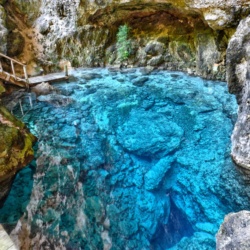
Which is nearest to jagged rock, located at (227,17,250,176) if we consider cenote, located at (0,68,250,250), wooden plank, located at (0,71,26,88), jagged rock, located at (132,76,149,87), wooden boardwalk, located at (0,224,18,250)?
cenote, located at (0,68,250,250)

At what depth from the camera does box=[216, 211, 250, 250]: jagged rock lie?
3.03 meters

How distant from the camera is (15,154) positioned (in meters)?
5.67

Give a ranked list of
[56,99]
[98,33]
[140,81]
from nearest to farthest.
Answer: [56,99] → [140,81] → [98,33]

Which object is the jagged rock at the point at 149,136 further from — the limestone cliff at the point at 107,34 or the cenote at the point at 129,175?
the limestone cliff at the point at 107,34

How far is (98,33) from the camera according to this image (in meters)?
14.4

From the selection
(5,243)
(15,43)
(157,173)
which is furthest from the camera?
(15,43)

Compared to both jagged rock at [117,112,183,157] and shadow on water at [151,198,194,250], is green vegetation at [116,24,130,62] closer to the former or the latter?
jagged rock at [117,112,183,157]

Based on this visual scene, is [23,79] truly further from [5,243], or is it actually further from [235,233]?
[235,233]

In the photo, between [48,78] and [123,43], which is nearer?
[48,78]

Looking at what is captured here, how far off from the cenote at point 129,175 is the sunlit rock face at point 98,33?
14.8 feet

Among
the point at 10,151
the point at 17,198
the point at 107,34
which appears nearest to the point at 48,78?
the point at 107,34

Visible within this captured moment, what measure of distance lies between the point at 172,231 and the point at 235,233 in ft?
6.90

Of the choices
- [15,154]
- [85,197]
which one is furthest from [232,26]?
[15,154]

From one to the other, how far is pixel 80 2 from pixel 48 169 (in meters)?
10.8
